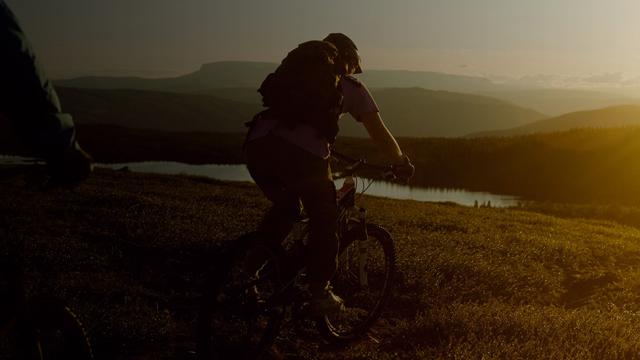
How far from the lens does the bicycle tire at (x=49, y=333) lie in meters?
3.69

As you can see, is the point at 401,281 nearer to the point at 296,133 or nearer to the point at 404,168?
the point at 404,168

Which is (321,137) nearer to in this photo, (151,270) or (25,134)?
(25,134)

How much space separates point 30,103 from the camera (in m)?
3.10

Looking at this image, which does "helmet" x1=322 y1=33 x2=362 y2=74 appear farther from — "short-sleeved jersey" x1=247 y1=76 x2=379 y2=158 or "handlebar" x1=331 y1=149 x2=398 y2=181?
"handlebar" x1=331 y1=149 x2=398 y2=181

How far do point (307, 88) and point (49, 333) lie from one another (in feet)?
10.1

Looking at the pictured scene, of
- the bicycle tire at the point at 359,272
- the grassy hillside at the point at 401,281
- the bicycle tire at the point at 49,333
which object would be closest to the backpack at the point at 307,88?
the bicycle tire at the point at 359,272

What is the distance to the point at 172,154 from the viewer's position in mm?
135000

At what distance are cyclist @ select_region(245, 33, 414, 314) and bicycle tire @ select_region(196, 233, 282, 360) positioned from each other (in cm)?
40

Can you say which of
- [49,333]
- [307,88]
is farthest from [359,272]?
[49,333]

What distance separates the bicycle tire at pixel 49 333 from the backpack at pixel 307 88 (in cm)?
275

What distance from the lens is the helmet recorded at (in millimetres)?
6473

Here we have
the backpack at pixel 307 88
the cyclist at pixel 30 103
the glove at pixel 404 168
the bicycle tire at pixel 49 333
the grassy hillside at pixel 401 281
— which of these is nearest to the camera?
the cyclist at pixel 30 103

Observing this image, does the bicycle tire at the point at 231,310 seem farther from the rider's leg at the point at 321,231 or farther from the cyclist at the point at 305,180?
the rider's leg at the point at 321,231

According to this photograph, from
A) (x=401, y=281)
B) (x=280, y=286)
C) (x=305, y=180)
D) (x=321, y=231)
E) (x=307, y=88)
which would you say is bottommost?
(x=401, y=281)
